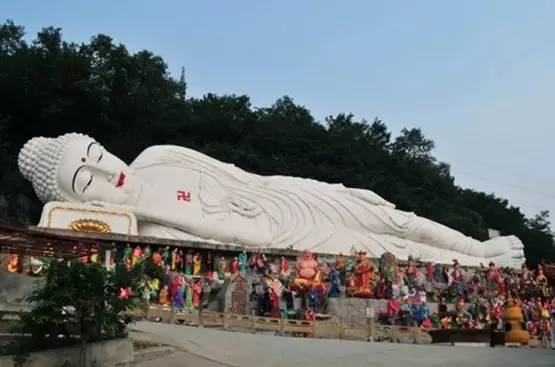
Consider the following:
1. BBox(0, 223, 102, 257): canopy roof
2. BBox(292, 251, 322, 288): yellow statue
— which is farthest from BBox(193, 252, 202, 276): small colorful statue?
BBox(0, 223, 102, 257): canopy roof

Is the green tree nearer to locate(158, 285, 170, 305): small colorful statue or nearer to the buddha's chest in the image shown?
locate(158, 285, 170, 305): small colorful statue

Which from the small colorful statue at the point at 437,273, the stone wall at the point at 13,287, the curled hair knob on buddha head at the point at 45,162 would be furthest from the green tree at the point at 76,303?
the small colorful statue at the point at 437,273

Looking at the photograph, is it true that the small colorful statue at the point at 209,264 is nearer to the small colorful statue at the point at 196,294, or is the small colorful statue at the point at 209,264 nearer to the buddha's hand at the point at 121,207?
the small colorful statue at the point at 196,294

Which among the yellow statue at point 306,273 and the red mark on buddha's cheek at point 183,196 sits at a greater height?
the red mark on buddha's cheek at point 183,196

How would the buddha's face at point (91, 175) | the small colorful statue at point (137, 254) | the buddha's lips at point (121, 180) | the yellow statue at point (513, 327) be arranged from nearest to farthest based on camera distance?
the yellow statue at point (513, 327) < the small colorful statue at point (137, 254) < the buddha's face at point (91, 175) < the buddha's lips at point (121, 180)

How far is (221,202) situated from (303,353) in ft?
29.8

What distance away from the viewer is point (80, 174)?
16.4 m

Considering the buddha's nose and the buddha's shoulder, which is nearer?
the buddha's nose

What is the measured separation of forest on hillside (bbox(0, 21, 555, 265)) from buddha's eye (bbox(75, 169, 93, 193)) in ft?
26.7

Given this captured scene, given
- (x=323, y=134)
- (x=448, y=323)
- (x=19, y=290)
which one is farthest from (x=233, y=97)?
(x=19, y=290)

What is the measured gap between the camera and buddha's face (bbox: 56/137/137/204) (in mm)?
16375

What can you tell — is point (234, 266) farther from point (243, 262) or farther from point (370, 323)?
point (370, 323)

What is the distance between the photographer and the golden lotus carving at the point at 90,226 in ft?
51.7

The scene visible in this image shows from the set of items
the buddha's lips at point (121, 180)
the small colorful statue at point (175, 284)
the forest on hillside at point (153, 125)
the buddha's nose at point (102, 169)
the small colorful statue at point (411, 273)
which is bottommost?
the small colorful statue at point (175, 284)
